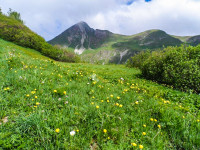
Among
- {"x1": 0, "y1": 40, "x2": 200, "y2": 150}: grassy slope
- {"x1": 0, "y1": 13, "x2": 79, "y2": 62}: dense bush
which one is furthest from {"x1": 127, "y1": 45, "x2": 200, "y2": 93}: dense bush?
{"x1": 0, "y1": 13, "x2": 79, "y2": 62}: dense bush

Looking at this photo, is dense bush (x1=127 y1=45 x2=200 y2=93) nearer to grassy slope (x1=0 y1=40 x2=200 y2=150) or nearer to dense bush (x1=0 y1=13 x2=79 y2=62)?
grassy slope (x1=0 y1=40 x2=200 y2=150)

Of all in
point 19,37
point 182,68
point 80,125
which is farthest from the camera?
point 19,37

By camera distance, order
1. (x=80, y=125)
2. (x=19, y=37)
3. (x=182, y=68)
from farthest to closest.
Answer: (x=19, y=37) < (x=182, y=68) < (x=80, y=125)

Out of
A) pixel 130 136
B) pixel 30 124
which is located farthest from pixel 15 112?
pixel 130 136

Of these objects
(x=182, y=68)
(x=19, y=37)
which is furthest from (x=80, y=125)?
(x=19, y=37)

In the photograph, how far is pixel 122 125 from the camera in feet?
8.38

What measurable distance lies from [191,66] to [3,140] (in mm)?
10037

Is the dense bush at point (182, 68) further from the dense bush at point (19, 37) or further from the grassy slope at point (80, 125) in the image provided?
the dense bush at point (19, 37)

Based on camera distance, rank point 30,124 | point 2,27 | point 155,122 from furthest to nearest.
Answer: point 2,27, point 155,122, point 30,124

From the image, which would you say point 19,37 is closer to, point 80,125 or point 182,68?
point 80,125

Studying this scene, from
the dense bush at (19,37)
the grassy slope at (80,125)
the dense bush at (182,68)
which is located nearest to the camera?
the grassy slope at (80,125)

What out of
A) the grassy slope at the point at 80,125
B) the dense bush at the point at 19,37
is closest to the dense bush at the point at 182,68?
the grassy slope at the point at 80,125

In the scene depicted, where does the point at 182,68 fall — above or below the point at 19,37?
below

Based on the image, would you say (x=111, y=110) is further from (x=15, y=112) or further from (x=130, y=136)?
(x=15, y=112)
